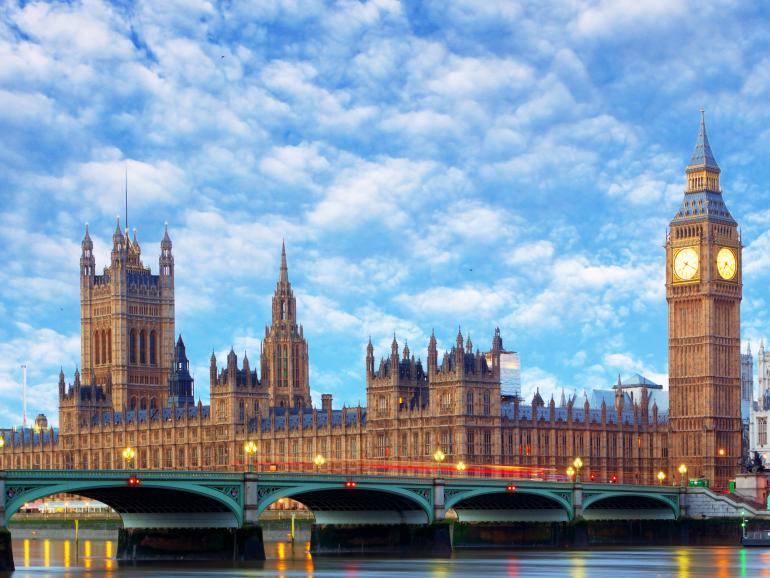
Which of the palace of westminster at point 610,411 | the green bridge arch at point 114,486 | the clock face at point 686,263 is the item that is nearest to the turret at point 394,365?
the palace of westminster at point 610,411

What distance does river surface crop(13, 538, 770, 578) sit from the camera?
92438 mm

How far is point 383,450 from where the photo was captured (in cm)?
17000

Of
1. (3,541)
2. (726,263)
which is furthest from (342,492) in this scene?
(726,263)

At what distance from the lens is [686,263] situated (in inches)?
6801

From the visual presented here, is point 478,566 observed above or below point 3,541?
below

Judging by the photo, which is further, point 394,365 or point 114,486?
point 394,365

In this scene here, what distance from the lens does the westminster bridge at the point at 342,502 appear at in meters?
101

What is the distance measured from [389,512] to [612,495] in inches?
756

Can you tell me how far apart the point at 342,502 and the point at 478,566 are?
897 inches

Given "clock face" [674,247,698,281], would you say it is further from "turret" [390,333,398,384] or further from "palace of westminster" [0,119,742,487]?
"turret" [390,333,398,384]

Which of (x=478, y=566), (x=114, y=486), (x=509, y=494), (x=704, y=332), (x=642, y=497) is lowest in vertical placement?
(x=478, y=566)

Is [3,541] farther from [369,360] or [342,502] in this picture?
[369,360]

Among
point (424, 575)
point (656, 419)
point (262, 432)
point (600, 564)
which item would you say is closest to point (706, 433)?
point (656, 419)

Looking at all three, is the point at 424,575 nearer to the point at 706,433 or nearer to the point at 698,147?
the point at 706,433
